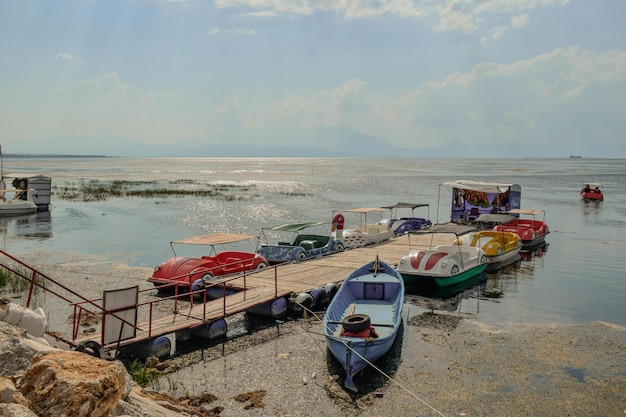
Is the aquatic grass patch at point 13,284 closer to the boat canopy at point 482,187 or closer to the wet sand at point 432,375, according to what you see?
the wet sand at point 432,375

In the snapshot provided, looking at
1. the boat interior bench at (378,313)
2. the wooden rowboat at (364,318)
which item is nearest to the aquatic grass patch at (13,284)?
the wooden rowboat at (364,318)

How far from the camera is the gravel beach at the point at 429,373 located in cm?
1250

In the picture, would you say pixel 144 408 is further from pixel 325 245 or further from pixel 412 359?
pixel 325 245

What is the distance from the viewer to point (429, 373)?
47.5 ft

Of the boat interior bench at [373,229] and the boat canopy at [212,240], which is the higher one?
the boat canopy at [212,240]

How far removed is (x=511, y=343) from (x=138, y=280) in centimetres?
1714

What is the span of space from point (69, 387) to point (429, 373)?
10112mm

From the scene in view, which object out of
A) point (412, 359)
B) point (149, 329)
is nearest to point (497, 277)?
point (412, 359)

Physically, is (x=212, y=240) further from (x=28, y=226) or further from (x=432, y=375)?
(x=28, y=226)

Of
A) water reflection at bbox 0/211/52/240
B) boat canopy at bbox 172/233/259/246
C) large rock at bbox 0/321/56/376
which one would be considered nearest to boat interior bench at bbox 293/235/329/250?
boat canopy at bbox 172/233/259/246

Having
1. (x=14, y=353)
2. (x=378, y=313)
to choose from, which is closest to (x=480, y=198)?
(x=378, y=313)

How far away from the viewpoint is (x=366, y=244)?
106 ft

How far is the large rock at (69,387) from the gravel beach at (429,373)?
187 inches

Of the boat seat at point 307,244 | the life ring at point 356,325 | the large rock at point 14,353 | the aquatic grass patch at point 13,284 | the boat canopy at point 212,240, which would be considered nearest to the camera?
the large rock at point 14,353
